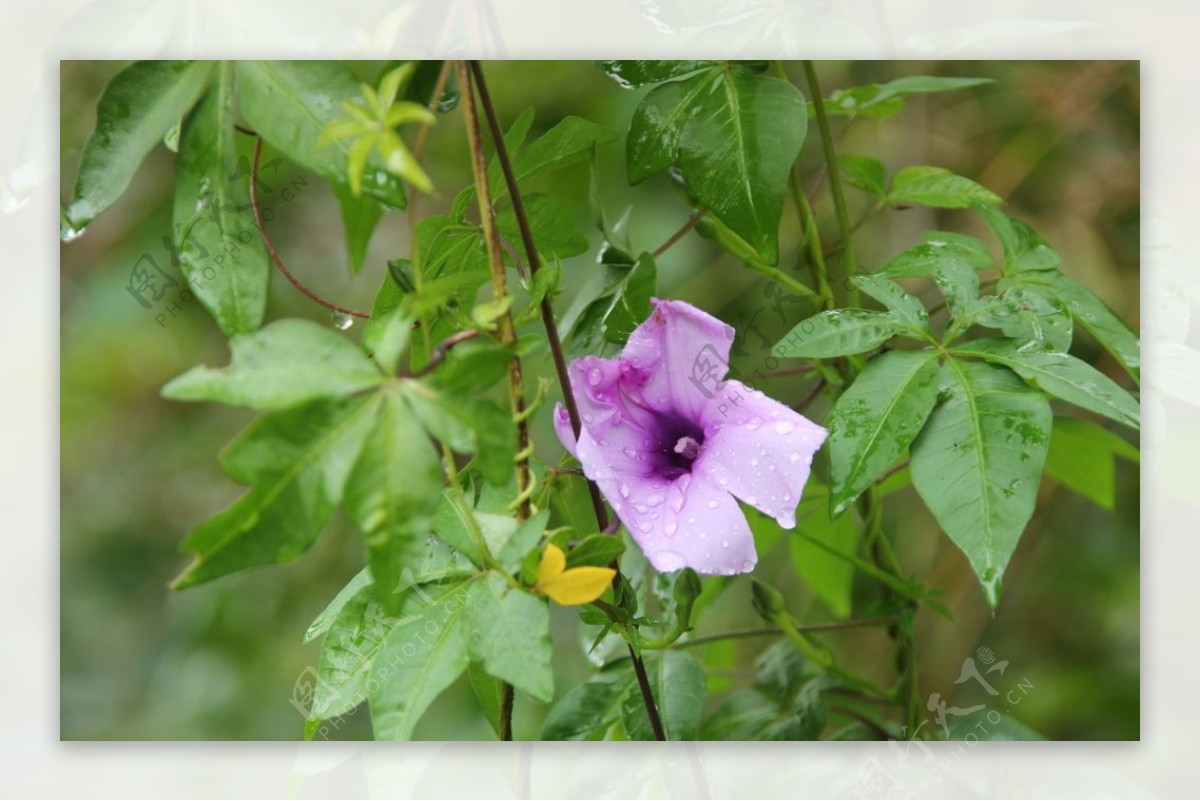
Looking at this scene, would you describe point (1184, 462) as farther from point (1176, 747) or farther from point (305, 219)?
point (305, 219)

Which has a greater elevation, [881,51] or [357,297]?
[881,51]

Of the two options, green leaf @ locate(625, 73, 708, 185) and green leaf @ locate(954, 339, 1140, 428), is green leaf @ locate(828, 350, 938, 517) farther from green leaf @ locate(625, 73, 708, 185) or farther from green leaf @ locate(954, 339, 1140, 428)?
green leaf @ locate(625, 73, 708, 185)

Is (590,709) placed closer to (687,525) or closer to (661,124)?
(687,525)

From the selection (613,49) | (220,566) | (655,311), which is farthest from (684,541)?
(613,49)

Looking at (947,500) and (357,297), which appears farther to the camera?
(357,297)


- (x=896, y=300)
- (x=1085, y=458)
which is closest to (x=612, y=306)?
(x=896, y=300)
